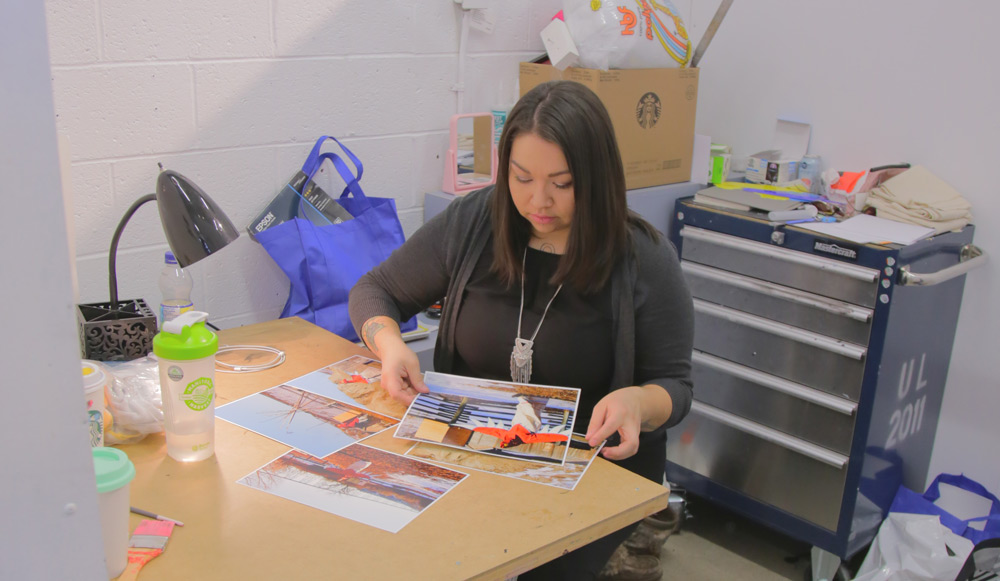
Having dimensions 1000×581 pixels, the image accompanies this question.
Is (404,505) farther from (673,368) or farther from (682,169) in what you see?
(682,169)

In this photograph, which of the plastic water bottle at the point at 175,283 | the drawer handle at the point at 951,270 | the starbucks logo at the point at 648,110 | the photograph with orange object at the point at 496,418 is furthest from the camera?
the starbucks logo at the point at 648,110

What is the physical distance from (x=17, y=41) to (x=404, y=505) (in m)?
0.76

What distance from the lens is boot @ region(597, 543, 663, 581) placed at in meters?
2.29

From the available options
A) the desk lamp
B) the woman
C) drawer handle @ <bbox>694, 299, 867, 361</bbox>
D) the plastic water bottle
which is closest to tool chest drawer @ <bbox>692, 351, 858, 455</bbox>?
drawer handle @ <bbox>694, 299, 867, 361</bbox>

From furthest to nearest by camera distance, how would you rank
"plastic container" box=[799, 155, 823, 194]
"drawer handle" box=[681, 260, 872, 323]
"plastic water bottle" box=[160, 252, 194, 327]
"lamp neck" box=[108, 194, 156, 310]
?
"plastic container" box=[799, 155, 823, 194] → "drawer handle" box=[681, 260, 872, 323] → "plastic water bottle" box=[160, 252, 194, 327] → "lamp neck" box=[108, 194, 156, 310]

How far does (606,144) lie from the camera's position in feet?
4.92

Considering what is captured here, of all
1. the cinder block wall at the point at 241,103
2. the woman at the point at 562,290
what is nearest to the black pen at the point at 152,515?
the woman at the point at 562,290

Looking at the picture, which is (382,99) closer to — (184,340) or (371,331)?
(371,331)

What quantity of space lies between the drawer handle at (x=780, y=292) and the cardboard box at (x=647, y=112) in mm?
307

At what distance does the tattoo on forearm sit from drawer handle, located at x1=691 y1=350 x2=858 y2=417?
3.38 feet

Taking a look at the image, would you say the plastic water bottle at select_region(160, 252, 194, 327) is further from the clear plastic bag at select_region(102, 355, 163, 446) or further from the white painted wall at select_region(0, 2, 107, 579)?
the white painted wall at select_region(0, 2, 107, 579)

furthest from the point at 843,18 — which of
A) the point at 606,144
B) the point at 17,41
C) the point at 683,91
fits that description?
the point at 17,41

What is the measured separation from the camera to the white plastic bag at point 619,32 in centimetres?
236

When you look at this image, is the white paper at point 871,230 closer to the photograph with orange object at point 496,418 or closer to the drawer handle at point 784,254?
the drawer handle at point 784,254
